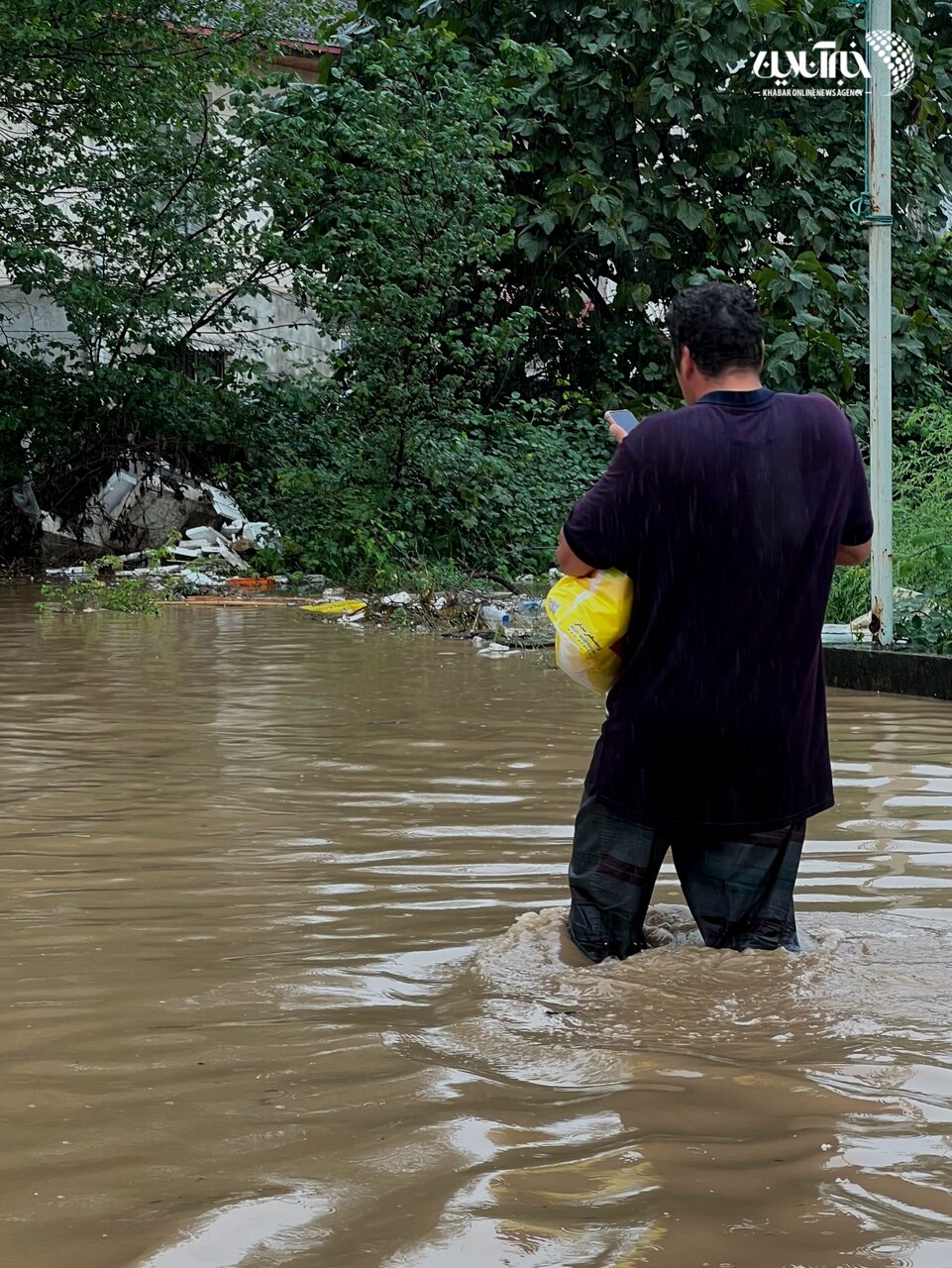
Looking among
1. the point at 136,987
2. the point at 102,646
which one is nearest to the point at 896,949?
the point at 136,987

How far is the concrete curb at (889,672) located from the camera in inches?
369

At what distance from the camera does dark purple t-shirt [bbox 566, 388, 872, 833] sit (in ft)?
12.1

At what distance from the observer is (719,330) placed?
12.4 ft

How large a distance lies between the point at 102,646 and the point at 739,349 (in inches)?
337

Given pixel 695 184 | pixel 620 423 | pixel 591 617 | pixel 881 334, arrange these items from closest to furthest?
pixel 591 617 → pixel 620 423 → pixel 881 334 → pixel 695 184

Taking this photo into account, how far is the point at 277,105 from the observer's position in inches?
750

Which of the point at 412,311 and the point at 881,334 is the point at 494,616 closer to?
the point at 881,334

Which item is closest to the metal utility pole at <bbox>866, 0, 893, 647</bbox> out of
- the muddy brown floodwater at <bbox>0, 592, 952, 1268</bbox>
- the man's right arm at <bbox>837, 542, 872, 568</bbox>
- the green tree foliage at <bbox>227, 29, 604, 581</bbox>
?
the muddy brown floodwater at <bbox>0, 592, 952, 1268</bbox>

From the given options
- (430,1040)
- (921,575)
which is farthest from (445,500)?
(430,1040)

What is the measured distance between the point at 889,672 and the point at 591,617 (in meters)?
6.27

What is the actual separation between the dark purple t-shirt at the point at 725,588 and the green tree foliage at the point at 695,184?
15031 mm

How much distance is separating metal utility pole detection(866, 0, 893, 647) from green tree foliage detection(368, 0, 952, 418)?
8323 millimetres

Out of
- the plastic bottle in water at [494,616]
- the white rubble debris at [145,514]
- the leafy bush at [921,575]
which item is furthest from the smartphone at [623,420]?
the white rubble debris at [145,514]

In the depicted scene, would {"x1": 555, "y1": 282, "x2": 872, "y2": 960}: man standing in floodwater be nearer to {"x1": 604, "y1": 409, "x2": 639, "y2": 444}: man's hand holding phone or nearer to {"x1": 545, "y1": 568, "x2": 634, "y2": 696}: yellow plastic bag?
{"x1": 545, "y1": 568, "x2": 634, "y2": 696}: yellow plastic bag
